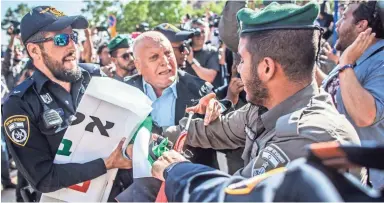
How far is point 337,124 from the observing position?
62.6 inches

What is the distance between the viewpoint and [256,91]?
1835 mm

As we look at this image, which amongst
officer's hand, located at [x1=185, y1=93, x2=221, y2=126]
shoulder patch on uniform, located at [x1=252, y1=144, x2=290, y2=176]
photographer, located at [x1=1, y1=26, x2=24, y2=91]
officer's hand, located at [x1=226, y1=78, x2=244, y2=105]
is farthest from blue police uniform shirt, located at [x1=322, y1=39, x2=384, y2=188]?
photographer, located at [x1=1, y1=26, x2=24, y2=91]

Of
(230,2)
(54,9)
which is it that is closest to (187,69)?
(230,2)

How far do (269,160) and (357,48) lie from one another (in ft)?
4.83

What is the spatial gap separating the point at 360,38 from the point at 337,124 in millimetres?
1360

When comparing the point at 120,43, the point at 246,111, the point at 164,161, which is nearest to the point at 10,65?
the point at 120,43

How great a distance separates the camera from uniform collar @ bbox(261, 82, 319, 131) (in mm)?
1735

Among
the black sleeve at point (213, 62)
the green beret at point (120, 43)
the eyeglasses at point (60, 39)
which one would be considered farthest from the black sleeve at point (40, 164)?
the black sleeve at point (213, 62)

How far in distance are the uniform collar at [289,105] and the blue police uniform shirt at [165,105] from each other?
1.31m

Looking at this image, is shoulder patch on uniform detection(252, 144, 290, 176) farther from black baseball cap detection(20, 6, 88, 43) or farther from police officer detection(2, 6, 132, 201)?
black baseball cap detection(20, 6, 88, 43)

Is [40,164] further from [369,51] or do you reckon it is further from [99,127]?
[369,51]

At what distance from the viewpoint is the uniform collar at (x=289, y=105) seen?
5.69 ft

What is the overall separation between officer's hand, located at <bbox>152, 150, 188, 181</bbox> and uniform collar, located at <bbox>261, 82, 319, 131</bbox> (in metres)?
0.35

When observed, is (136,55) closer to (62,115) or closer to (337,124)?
(62,115)
